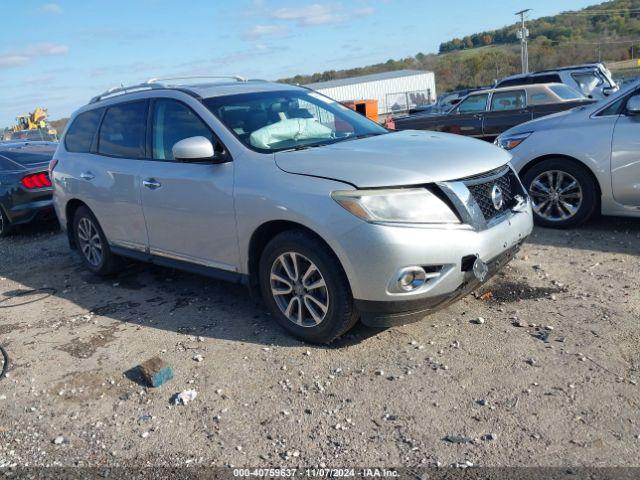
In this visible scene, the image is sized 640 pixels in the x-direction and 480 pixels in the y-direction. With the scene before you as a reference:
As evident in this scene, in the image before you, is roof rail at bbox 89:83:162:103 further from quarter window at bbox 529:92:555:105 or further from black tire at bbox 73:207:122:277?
quarter window at bbox 529:92:555:105

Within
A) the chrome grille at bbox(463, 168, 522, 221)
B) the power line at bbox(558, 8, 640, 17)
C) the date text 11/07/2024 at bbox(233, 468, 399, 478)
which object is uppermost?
the power line at bbox(558, 8, 640, 17)

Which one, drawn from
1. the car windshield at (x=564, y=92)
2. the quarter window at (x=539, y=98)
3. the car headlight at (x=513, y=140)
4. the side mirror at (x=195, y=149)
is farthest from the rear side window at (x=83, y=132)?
the car windshield at (x=564, y=92)

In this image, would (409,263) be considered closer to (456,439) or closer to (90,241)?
(456,439)

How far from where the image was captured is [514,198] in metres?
4.28

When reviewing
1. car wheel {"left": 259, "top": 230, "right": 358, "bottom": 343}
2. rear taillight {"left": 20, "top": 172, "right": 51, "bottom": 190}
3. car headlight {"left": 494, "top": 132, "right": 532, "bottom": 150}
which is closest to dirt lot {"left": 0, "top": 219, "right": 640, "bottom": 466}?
car wheel {"left": 259, "top": 230, "right": 358, "bottom": 343}

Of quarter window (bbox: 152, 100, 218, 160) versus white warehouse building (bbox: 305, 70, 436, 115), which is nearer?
quarter window (bbox: 152, 100, 218, 160)

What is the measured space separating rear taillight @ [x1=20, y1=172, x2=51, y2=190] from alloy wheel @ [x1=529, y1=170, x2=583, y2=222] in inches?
277

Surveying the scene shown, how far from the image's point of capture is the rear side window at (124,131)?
5.18 meters

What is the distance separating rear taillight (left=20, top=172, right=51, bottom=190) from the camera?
8.69 meters

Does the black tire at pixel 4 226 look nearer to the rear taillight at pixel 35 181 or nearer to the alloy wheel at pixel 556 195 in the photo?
the rear taillight at pixel 35 181

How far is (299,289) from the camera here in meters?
4.00

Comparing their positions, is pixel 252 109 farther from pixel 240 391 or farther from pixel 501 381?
Answer: pixel 501 381

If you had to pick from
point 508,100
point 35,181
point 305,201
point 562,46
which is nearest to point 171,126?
point 305,201

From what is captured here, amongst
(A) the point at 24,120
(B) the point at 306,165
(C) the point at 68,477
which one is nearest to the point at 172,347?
(C) the point at 68,477
